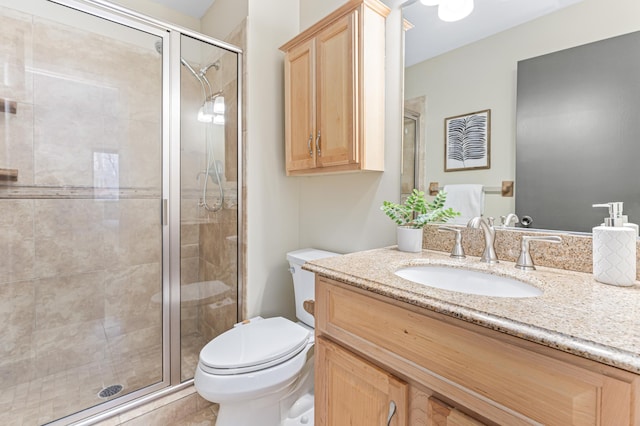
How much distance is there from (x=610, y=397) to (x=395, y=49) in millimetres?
1420

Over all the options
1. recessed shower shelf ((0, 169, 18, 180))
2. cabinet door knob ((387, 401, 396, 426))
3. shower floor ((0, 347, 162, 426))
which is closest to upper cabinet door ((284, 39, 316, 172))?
cabinet door knob ((387, 401, 396, 426))

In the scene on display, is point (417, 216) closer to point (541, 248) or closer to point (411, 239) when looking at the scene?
point (411, 239)

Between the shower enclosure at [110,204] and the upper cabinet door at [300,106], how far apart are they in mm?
336

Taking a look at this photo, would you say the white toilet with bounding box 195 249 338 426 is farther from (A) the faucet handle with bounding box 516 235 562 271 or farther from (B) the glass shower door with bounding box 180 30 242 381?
(A) the faucet handle with bounding box 516 235 562 271

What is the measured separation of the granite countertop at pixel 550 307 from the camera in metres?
0.49

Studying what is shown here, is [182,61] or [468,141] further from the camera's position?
[182,61]

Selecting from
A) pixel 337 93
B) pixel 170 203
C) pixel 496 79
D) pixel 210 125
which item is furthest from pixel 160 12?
pixel 496 79

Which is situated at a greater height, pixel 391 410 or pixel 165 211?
pixel 165 211

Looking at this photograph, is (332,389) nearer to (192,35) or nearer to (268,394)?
(268,394)

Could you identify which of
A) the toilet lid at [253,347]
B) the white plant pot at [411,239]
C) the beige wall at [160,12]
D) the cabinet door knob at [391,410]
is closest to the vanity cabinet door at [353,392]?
the cabinet door knob at [391,410]

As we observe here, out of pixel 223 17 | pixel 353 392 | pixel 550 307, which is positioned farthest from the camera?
pixel 223 17

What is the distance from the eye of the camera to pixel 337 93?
4.80 ft

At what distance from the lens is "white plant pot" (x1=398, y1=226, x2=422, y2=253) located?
1.25 metres

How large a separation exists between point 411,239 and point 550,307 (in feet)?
2.09
